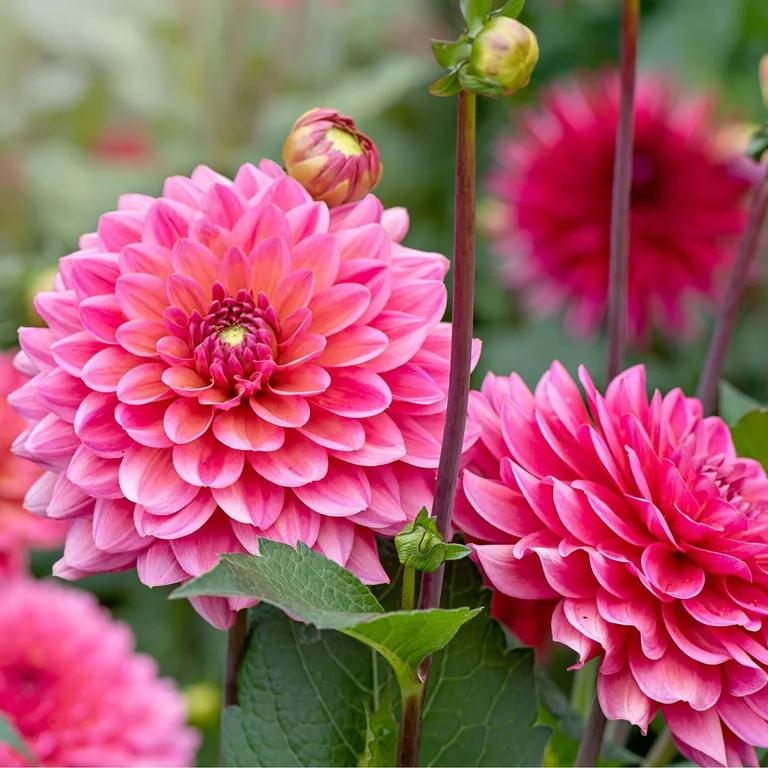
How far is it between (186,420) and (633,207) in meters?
0.55

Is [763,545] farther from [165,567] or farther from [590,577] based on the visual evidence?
[165,567]

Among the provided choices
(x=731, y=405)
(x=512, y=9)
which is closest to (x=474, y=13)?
(x=512, y=9)

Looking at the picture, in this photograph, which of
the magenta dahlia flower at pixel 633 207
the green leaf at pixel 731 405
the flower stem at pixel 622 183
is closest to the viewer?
the flower stem at pixel 622 183

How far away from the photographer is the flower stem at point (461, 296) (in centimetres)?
25

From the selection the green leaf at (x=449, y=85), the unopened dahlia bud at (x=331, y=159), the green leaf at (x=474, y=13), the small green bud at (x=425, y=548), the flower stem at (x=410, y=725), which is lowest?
the flower stem at (x=410, y=725)

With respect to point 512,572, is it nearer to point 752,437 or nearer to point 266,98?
point 752,437

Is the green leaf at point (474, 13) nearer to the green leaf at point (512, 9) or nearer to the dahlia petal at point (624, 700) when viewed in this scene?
the green leaf at point (512, 9)

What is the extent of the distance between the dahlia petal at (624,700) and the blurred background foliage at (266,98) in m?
0.55

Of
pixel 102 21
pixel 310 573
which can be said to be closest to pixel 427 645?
pixel 310 573

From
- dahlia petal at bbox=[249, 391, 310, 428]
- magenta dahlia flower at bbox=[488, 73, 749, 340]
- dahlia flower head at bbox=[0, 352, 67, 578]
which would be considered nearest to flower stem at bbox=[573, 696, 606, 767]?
dahlia petal at bbox=[249, 391, 310, 428]

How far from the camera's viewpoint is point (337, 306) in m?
0.32

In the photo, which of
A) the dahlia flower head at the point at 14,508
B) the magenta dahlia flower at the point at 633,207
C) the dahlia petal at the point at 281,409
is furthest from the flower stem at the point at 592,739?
the magenta dahlia flower at the point at 633,207

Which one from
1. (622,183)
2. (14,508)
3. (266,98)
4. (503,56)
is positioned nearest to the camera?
(503,56)

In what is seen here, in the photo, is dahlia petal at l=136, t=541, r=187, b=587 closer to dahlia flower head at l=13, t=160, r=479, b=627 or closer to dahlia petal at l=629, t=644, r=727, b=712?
dahlia flower head at l=13, t=160, r=479, b=627
